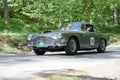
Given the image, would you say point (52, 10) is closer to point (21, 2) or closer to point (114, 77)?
point (21, 2)

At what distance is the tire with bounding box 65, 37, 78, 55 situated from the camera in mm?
17900

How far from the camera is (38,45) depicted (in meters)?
18.0

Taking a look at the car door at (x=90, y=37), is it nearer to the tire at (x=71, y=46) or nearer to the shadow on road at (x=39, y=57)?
the tire at (x=71, y=46)

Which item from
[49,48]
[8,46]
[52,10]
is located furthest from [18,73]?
[52,10]

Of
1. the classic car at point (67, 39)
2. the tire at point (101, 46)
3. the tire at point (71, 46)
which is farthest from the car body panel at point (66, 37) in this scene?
the tire at point (101, 46)

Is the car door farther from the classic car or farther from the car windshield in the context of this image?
the car windshield

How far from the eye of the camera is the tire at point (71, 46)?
1790 cm

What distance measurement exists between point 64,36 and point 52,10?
584 inches

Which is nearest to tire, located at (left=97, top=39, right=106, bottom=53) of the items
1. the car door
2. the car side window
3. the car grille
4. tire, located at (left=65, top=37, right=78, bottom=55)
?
the car door

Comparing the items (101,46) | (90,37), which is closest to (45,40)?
(90,37)

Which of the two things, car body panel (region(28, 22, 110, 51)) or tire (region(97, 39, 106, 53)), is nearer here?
car body panel (region(28, 22, 110, 51))

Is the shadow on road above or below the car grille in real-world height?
below

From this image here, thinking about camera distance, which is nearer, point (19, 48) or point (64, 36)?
point (64, 36)

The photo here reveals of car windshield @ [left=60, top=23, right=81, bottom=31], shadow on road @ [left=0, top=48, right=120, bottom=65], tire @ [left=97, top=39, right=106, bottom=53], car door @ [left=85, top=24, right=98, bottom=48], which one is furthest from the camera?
tire @ [left=97, top=39, right=106, bottom=53]
